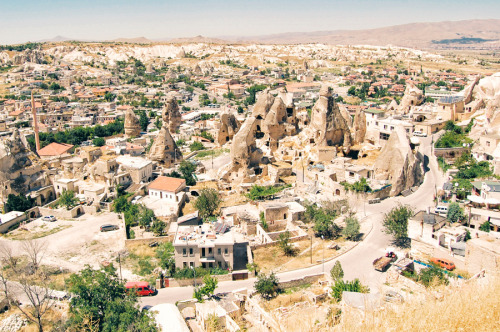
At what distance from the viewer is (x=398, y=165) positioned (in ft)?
94.5

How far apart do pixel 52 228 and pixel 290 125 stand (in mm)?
21625

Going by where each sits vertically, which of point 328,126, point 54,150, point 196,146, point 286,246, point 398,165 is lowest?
point 286,246

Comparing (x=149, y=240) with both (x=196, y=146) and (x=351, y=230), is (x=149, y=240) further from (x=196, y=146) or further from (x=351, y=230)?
(x=196, y=146)

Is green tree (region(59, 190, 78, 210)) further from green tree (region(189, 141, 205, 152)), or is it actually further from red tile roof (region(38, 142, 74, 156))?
green tree (region(189, 141, 205, 152))

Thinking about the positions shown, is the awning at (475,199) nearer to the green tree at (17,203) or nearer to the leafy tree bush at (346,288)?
the leafy tree bush at (346,288)

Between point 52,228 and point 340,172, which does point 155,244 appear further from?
point 340,172

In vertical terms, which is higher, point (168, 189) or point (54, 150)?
point (54, 150)

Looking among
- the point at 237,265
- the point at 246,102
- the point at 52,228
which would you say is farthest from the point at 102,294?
the point at 246,102

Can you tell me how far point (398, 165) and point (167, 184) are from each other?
16.2 m

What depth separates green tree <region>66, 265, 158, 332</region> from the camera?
1563cm

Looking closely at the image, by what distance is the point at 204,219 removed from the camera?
26.9m

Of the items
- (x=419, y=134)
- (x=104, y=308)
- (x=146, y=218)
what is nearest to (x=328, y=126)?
(x=419, y=134)

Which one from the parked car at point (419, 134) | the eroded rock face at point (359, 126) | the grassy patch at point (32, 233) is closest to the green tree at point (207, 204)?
the grassy patch at point (32, 233)

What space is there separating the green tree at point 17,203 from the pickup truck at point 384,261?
78.3 ft
